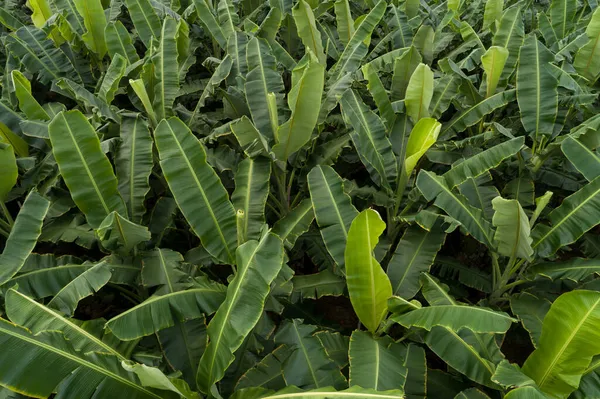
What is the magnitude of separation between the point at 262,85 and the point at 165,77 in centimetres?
58

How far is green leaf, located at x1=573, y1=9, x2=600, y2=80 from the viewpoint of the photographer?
9.74 feet

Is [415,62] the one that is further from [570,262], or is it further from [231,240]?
[231,240]

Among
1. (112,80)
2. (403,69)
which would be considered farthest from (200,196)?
(403,69)

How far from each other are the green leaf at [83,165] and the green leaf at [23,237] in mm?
153

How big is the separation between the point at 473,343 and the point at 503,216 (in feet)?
1.75

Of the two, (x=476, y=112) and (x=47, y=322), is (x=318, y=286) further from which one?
(x=476, y=112)

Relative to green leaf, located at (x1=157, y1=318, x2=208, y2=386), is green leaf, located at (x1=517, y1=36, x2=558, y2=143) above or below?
above

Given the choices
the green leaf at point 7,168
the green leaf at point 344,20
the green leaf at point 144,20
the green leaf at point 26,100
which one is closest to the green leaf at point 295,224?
the green leaf at point 7,168

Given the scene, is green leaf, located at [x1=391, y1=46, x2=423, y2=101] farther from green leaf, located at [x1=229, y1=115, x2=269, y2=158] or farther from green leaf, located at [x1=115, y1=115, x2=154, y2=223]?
green leaf, located at [x1=115, y1=115, x2=154, y2=223]

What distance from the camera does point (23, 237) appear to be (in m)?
2.00

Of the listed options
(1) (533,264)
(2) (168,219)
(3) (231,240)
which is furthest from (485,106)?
(2) (168,219)

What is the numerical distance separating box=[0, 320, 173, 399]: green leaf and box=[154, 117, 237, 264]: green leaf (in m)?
0.67

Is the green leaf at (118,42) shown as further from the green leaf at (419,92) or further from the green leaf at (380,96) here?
the green leaf at (419,92)

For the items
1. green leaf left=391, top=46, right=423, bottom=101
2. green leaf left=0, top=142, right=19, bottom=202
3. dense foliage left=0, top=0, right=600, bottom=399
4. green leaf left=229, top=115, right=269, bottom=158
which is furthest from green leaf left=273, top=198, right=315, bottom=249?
green leaf left=0, top=142, right=19, bottom=202
